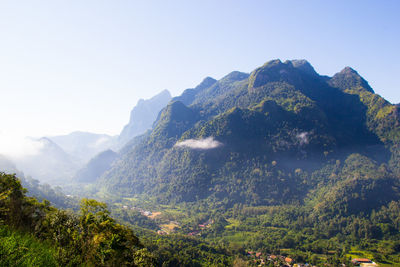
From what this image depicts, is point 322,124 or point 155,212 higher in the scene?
point 322,124

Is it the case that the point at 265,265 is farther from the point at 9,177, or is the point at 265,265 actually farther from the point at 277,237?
the point at 9,177

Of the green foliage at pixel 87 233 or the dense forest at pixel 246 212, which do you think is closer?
the green foliage at pixel 87 233

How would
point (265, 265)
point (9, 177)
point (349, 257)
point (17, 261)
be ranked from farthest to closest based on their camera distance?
point (349, 257) → point (265, 265) → point (9, 177) → point (17, 261)

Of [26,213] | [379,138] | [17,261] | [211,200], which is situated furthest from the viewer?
[379,138]

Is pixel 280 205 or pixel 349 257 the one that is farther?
pixel 280 205

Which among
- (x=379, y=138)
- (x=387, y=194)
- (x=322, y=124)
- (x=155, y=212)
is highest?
(x=322, y=124)

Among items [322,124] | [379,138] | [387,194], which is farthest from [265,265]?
[379,138]

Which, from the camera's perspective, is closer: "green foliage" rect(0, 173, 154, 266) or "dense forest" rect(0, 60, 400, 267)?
"green foliage" rect(0, 173, 154, 266)

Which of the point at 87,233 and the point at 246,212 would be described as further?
the point at 246,212

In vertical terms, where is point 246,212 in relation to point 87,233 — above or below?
below

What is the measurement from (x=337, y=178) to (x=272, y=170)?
4436 cm

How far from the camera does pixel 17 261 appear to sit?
6473 mm

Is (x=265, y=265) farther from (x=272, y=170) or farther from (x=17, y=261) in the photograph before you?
(x=272, y=170)

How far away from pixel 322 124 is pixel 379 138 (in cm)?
5017
